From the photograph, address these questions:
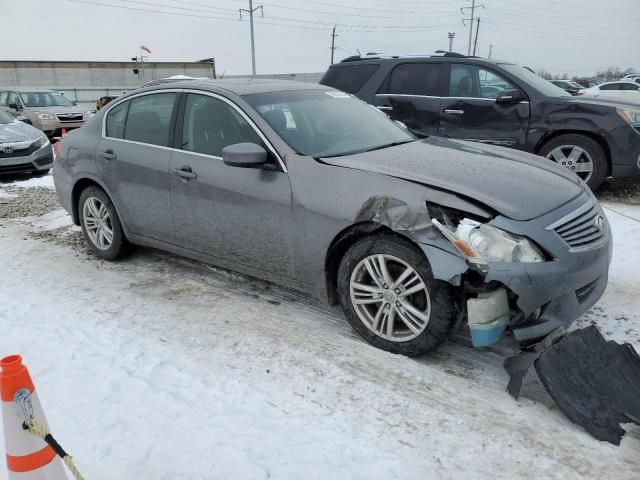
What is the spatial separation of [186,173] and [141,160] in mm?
619

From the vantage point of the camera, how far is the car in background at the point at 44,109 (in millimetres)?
15695

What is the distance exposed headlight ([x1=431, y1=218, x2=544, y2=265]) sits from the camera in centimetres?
282

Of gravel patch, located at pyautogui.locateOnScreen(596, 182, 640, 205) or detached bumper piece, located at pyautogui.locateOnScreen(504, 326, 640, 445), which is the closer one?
detached bumper piece, located at pyautogui.locateOnScreen(504, 326, 640, 445)

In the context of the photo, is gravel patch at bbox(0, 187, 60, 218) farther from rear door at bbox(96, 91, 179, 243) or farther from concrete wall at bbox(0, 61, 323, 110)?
concrete wall at bbox(0, 61, 323, 110)

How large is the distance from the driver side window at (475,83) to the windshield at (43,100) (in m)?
14.5

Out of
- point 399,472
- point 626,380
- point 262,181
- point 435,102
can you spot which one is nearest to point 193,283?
point 262,181

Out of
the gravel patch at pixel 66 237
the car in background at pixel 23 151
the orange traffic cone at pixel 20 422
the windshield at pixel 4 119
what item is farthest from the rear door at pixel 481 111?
the windshield at pixel 4 119

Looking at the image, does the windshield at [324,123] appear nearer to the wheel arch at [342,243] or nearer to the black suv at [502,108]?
the wheel arch at [342,243]

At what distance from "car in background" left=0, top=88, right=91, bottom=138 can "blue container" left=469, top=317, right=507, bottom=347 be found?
Answer: 1590cm

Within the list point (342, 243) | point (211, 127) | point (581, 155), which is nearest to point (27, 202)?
point (211, 127)

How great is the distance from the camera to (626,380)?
275 centimetres

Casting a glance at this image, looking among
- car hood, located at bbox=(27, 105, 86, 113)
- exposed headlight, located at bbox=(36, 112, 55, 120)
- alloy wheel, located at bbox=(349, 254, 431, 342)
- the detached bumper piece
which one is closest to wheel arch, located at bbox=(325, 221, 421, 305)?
alloy wheel, located at bbox=(349, 254, 431, 342)

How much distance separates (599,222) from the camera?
3320 millimetres

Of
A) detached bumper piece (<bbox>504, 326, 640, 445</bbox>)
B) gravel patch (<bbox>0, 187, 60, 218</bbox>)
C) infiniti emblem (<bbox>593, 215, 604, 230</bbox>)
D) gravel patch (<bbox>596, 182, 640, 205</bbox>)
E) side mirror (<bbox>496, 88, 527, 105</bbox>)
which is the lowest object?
gravel patch (<bbox>0, 187, 60, 218</bbox>)
